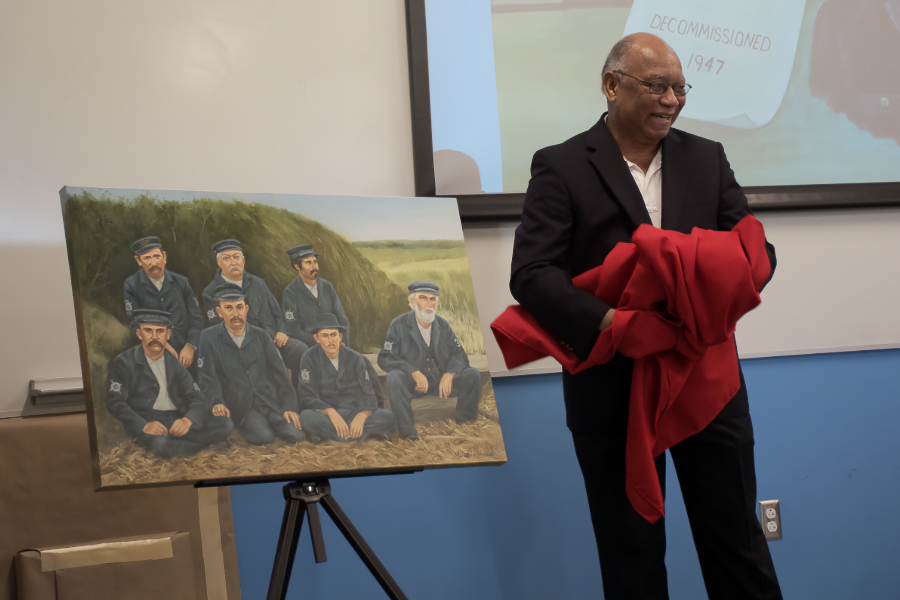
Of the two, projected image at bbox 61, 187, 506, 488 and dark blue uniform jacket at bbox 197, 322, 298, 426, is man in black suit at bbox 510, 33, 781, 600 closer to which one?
projected image at bbox 61, 187, 506, 488

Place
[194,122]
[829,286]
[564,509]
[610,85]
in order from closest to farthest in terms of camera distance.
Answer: [610,85], [194,122], [564,509], [829,286]

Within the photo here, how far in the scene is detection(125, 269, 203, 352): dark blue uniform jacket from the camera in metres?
1.15

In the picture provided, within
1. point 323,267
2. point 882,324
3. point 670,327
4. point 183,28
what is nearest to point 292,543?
point 323,267

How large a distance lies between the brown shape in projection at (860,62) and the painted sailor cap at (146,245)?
186cm

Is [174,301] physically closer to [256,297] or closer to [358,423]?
[256,297]

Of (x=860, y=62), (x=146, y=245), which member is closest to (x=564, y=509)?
(x=146, y=245)

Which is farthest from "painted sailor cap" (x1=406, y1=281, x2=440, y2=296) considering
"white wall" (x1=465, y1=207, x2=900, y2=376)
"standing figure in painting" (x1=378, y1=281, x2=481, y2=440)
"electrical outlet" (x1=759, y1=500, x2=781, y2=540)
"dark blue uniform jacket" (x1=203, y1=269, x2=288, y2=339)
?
"electrical outlet" (x1=759, y1=500, x2=781, y2=540)

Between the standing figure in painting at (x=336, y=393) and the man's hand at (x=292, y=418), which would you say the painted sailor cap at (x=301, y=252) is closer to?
the standing figure in painting at (x=336, y=393)

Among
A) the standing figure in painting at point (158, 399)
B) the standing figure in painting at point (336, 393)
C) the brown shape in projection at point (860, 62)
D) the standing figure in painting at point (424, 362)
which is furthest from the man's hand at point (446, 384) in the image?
the brown shape in projection at point (860, 62)

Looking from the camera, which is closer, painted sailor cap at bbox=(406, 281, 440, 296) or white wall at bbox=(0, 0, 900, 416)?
painted sailor cap at bbox=(406, 281, 440, 296)

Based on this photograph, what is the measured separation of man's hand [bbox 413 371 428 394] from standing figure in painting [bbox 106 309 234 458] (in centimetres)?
34

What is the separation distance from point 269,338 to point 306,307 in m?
0.09

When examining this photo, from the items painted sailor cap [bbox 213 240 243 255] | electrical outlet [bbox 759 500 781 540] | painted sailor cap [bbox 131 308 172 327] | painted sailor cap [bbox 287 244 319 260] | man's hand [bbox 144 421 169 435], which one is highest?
painted sailor cap [bbox 213 240 243 255]

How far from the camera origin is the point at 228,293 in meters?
1.21
